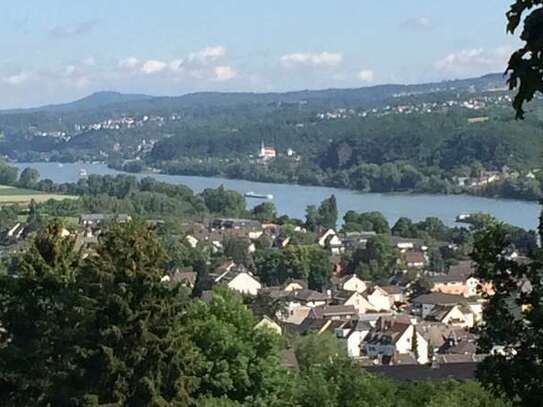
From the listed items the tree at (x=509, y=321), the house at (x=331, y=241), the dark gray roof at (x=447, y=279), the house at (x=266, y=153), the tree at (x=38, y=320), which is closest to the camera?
the tree at (x=509, y=321)

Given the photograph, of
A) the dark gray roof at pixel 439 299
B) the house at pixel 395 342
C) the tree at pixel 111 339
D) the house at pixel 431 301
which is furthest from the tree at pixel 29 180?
the tree at pixel 111 339

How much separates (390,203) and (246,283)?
1125 inches

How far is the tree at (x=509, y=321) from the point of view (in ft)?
10.9

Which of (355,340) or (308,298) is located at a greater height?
(355,340)

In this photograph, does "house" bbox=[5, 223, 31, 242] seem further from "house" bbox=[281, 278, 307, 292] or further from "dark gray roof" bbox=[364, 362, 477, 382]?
"dark gray roof" bbox=[364, 362, 477, 382]

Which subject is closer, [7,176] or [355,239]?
[355,239]

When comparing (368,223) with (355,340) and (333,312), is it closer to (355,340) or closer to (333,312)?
(333,312)

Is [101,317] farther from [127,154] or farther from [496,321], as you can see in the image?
[127,154]

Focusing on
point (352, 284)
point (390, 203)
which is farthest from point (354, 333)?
point (390, 203)

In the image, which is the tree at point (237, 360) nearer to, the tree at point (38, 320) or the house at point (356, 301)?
the tree at point (38, 320)

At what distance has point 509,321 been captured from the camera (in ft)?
11.3

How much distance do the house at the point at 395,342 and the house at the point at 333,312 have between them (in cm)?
233

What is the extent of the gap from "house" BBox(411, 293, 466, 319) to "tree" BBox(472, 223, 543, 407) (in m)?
23.6

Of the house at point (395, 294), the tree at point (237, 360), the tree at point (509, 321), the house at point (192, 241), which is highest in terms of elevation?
the tree at point (509, 321)
